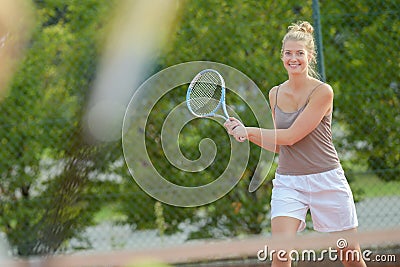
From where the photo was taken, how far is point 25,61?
484 centimetres

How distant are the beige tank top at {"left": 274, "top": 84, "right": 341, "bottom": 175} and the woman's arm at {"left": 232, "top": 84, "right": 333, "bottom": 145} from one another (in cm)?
5

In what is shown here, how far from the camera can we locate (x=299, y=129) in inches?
129

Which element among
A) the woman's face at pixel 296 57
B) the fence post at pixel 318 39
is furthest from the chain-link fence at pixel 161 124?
the woman's face at pixel 296 57

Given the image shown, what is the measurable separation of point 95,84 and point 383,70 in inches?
66.2

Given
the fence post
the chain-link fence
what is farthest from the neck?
the chain-link fence

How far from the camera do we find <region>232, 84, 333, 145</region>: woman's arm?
3.28 m

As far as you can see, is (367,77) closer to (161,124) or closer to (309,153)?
(161,124)

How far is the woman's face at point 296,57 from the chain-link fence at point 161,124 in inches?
58.7

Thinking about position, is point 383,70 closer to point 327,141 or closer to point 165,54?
point 165,54

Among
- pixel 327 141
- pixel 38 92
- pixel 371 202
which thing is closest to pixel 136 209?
pixel 38 92

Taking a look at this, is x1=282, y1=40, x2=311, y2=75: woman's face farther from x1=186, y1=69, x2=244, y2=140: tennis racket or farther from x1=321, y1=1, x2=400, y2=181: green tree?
x1=321, y1=1, x2=400, y2=181: green tree

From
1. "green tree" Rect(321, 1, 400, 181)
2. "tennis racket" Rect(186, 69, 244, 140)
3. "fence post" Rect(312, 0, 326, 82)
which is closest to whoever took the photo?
"tennis racket" Rect(186, 69, 244, 140)

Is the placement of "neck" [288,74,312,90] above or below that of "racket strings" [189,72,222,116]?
above

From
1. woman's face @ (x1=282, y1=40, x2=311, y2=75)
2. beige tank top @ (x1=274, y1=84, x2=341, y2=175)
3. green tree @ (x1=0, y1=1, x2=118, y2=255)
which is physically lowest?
green tree @ (x1=0, y1=1, x2=118, y2=255)
